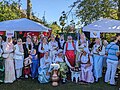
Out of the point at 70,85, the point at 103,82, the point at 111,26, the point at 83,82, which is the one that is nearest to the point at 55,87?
the point at 70,85

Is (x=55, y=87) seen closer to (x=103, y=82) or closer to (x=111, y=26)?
(x=103, y=82)

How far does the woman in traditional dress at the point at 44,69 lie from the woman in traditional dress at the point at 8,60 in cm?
102

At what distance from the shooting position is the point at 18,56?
10188 millimetres

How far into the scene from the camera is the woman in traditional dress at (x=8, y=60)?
32.1 ft

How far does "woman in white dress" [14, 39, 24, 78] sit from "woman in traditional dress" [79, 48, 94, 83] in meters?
2.27

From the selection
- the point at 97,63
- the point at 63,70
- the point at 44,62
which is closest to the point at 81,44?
the point at 97,63

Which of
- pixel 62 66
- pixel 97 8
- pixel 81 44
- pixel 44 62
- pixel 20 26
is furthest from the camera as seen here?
pixel 97 8

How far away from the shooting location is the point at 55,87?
931 centimetres

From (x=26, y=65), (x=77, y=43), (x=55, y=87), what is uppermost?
(x=77, y=43)

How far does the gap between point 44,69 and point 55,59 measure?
1.82 ft

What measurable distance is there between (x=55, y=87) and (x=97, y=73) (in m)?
1.89

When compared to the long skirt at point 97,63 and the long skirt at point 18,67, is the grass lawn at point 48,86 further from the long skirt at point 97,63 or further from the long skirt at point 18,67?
the long skirt at point 18,67

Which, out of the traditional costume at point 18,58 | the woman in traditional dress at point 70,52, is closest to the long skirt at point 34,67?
the traditional costume at point 18,58

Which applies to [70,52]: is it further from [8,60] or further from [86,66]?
[8,60]
